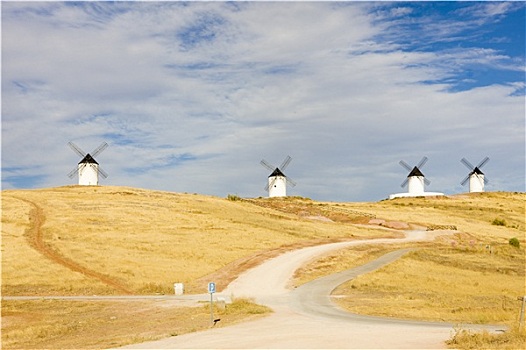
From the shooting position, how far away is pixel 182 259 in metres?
55.3

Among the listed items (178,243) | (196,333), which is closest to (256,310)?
(196,333)

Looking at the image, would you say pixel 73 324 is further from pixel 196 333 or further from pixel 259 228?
pixel 259 228

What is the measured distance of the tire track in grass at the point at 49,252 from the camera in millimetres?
47062

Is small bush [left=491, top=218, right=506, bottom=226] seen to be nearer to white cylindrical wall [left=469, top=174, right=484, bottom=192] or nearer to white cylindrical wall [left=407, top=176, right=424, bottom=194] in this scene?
white cylindrical wall [left=407, top=176, right=424, bottom=194]

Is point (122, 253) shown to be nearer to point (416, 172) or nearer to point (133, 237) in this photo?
point (133, 237)

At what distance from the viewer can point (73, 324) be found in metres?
32.7

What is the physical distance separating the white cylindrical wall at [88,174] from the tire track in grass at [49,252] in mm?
39290

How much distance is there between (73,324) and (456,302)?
23.4 m

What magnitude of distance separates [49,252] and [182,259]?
1270 cm

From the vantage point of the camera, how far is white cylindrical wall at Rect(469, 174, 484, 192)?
6102 inches

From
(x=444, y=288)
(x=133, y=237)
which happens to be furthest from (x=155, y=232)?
(x=444, y=288)

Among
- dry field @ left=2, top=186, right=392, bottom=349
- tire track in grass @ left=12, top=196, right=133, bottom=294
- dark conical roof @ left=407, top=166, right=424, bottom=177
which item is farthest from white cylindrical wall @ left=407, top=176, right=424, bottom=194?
tire track in grass @ left=12, top=196, right=133, bottom=294

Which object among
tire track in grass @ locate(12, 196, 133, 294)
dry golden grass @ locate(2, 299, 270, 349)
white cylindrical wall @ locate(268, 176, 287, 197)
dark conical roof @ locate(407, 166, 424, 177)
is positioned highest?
dark conical roof @ locate(407, 166, 424, 177)

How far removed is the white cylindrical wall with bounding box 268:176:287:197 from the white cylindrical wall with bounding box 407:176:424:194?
37139 millimetres
